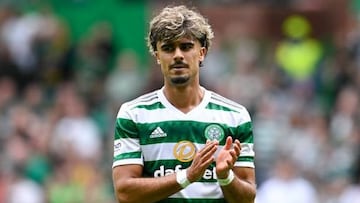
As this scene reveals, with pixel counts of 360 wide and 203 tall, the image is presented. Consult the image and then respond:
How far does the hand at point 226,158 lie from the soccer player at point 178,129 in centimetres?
15

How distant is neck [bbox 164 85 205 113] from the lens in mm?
9016

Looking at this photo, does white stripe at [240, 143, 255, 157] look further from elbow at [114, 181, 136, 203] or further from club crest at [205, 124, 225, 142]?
elbow at [114, 181, 136, 203]

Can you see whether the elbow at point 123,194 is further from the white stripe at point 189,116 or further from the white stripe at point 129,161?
the white stripe at point 189,116

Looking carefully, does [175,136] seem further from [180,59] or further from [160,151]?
[180,59]

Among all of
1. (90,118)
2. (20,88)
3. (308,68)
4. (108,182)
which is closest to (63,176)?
(108,182)

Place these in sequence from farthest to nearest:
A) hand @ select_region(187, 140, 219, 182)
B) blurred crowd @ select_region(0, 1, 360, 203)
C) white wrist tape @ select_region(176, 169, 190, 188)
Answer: blurred crowd @ select_region(0, 1, 360, 203), white wrist tape @ select_region(176, 169, 190, 188), hand @ select_region(187, 140, 219, 182)

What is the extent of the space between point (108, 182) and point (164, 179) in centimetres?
853

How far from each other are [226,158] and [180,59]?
2.34ft

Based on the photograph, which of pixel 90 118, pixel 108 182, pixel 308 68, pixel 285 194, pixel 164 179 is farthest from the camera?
pixel 308 68

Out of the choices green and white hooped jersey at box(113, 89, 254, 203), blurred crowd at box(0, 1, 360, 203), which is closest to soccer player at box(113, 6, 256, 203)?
green and white hooped jersey at box(113, 89, 254, 203)

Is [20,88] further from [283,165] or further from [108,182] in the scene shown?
[283,165]

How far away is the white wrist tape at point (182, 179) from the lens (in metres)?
8.56

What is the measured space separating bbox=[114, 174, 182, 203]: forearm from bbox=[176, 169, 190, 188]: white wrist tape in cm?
2

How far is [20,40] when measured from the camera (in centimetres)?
2056
